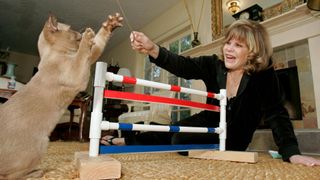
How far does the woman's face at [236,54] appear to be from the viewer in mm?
1368

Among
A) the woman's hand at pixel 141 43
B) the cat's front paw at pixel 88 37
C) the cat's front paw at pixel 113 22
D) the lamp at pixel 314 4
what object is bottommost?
the cat's front paw at pixel 88 37

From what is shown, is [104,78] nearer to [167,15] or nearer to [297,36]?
[297,36]

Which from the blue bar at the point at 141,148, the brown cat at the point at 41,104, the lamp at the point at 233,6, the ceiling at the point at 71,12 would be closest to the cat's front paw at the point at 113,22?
the brown cat at the point at 41,104

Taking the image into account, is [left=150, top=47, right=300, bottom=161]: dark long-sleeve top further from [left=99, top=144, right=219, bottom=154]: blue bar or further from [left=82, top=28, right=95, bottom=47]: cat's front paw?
[left=82, top=28, right=95, bottom=47]: cat's front paw

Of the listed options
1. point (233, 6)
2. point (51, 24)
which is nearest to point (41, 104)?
point (51, 24)

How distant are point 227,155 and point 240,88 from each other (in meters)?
0.36

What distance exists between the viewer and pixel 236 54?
137 cm

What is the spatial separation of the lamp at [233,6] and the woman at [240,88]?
1600 millimetres

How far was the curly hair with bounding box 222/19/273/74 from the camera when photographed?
133 cm

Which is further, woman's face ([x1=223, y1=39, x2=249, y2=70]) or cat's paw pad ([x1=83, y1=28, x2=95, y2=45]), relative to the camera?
woman's face ([x1=223, y1=39, x2=249, y2=70])

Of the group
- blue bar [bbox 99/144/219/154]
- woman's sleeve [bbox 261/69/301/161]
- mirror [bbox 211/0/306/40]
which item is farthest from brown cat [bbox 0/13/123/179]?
mirror [bbox 211/0/306/40]

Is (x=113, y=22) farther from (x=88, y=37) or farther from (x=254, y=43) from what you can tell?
(x=254, y=43)

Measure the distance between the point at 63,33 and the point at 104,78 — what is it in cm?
28

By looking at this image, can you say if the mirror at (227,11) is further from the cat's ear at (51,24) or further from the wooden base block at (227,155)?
the cat's ear at (51,24)
